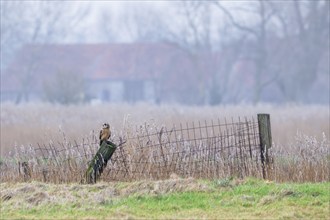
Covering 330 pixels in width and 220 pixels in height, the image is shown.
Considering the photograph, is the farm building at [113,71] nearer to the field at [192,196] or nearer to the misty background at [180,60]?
the misty background at [180,60]

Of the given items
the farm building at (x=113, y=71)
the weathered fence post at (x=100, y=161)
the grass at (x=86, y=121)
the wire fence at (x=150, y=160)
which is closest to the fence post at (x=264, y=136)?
the wire fence at (x=150, y=160)

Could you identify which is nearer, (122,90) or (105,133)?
(105,133)

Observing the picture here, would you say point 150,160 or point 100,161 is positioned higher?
point 100,161

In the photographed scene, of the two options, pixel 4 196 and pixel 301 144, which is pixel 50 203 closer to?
pixel 4 196

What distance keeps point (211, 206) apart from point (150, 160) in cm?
314

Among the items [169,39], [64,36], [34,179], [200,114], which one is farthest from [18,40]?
[34,179]

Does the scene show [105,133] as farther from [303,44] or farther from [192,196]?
[303,44]

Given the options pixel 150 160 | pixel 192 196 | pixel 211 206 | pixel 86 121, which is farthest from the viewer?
pixel 86 121

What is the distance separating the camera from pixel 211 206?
364 inches

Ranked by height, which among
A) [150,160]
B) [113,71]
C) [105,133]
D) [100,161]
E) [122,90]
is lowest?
[150,160]

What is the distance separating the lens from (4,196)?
32.3 feet

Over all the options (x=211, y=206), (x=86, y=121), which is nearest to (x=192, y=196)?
(x=211, y=206)

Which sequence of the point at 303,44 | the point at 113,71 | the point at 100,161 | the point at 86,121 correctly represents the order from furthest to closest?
the point at 113,71
the point at 303,44
the point at 86,121
the point at 100,161

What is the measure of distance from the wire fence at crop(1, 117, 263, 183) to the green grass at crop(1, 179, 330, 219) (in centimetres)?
208
